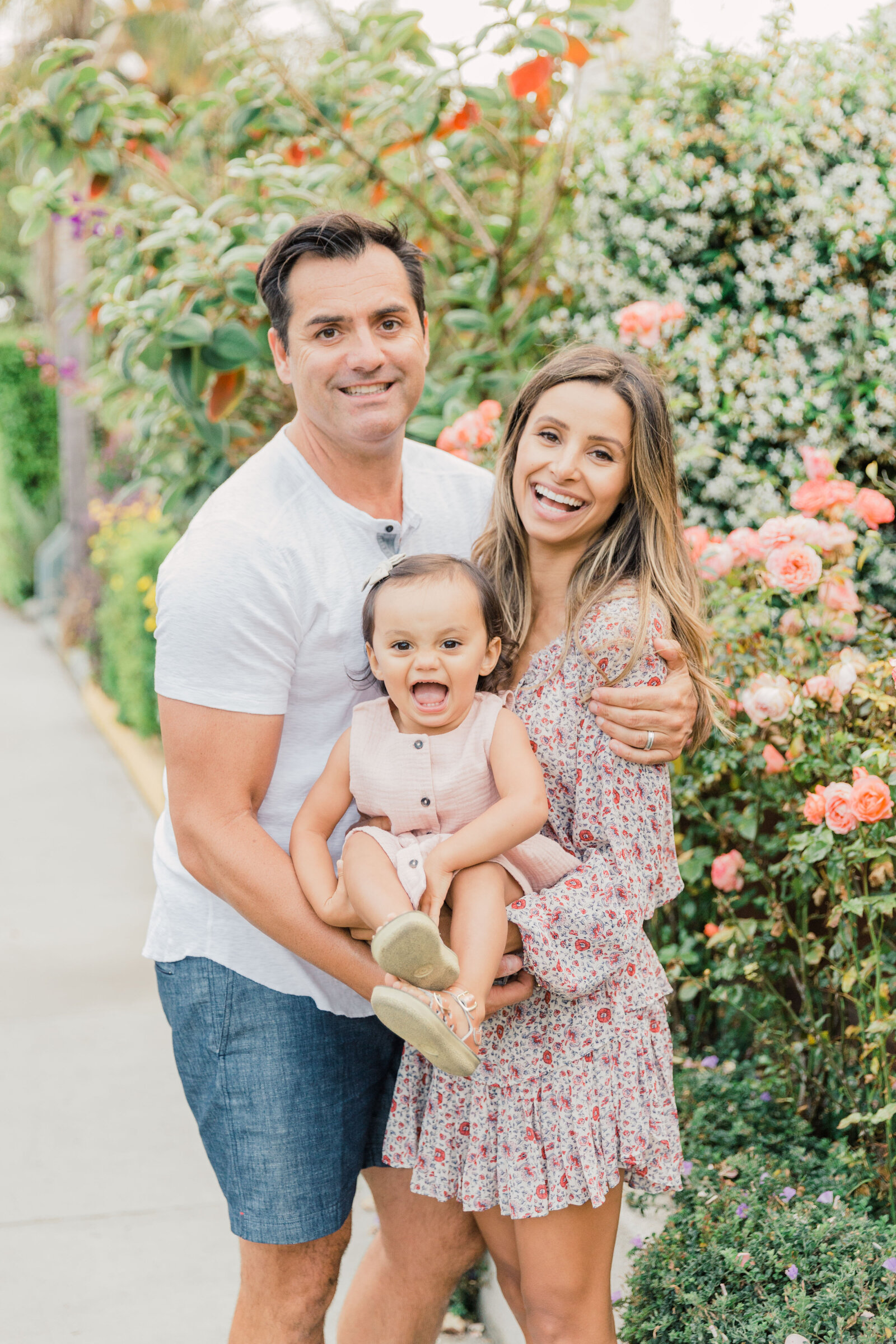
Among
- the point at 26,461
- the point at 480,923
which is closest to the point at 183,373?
the point at 480,923

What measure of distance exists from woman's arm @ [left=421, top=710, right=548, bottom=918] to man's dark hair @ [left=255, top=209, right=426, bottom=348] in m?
0.89

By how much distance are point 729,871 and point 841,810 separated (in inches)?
23.9

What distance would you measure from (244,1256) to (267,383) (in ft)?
10.6

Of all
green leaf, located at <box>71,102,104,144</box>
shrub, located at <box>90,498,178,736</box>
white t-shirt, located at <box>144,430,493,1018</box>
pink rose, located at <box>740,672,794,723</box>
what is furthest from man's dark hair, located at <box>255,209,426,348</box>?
shrub, located at <box>90,498,178,736</box>

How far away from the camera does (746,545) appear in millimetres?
2783

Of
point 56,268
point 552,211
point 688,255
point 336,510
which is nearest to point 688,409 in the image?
point 688,255

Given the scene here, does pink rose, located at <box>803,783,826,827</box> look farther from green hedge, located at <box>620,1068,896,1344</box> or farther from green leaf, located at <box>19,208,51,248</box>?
green leaf, located at <box>19,208,51,248</box>

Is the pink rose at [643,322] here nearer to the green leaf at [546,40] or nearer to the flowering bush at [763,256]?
the flowering bush at [763,256]

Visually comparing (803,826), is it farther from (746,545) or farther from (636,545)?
(636,545)

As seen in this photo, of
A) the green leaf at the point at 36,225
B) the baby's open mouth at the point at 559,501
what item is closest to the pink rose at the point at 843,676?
the baby's open mouth at the point at 559,501

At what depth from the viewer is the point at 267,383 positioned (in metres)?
4.55

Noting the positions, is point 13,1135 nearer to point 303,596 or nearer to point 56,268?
point 303,596

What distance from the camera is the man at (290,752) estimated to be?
1.90m

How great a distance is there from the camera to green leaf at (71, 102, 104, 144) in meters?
4.11
